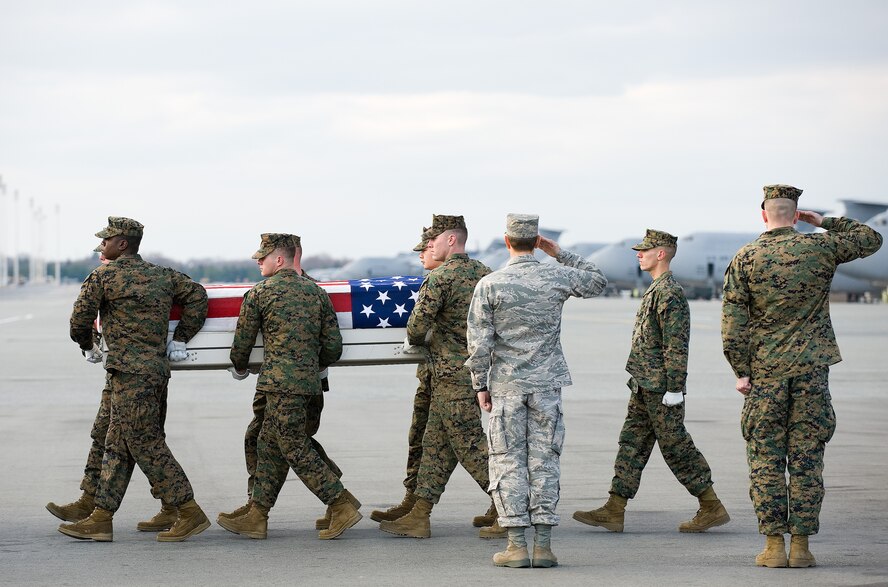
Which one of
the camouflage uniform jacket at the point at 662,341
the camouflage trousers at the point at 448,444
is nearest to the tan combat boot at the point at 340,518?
the camouflage trousers at the point at 448,444

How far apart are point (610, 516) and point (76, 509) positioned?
3.62 meters

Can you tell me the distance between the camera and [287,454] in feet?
26.5

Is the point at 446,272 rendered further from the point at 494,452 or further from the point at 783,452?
the point at 783,452

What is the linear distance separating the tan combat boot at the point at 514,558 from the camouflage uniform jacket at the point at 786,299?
65.5 inches

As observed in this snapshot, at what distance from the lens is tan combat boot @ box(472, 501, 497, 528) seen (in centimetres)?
844

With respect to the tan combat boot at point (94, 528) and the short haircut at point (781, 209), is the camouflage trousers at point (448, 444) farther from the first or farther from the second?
the short haircut at point (781, 209)

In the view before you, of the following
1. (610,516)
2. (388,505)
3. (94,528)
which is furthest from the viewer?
(388,505)

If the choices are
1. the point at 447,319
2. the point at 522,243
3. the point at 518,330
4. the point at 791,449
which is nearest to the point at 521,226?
the point at 522,243

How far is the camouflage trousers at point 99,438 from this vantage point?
8336 mm

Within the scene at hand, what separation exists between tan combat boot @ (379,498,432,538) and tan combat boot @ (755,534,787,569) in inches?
84.6

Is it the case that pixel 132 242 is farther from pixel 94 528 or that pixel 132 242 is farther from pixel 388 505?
pixel 388 505

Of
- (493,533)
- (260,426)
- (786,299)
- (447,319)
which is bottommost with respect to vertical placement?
(493,533)

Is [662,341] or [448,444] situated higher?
[662,341]

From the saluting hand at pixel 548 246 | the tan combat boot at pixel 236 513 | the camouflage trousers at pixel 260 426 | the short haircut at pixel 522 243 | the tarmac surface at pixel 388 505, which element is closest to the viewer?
the tarmac surface at pixel 388 505
